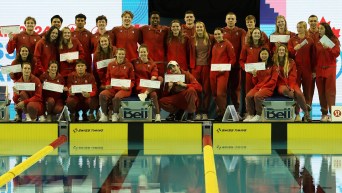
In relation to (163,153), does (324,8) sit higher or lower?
higher

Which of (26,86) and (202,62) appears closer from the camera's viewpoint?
(26,86)

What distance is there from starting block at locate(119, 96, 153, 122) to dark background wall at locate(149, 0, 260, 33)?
2.78 m

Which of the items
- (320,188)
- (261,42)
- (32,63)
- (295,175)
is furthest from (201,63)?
(320,188)

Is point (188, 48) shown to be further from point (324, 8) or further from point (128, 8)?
point (324, 8)

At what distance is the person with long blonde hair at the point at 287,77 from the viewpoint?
914 cm

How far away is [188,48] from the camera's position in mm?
9891

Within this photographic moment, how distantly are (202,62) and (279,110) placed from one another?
1510mm

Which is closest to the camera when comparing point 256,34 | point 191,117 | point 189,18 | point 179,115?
point 256,34

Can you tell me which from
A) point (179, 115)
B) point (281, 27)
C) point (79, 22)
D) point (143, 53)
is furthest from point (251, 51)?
point (79, 22)

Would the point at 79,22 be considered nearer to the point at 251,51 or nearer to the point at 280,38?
the point at 251,51

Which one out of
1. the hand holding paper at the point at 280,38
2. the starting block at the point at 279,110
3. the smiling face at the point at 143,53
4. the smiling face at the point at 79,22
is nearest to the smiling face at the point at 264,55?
the hand holding paper at the point at 280,38

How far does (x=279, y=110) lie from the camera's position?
905 centimetres

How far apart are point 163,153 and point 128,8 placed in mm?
4790

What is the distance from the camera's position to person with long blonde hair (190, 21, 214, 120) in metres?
9.77
